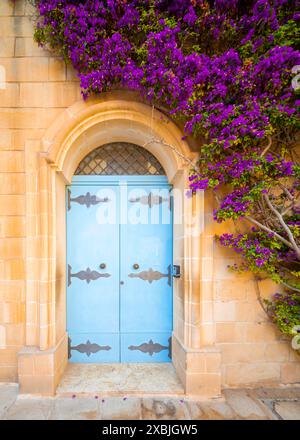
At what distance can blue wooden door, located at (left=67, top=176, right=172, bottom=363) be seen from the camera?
109 inches

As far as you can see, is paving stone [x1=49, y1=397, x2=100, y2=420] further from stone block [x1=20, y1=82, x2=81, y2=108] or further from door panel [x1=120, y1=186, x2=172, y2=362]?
stone block [x1=20, y1=82, x2=81, y2=108]

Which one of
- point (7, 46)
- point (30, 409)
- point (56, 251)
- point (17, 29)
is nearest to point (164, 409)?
point (30, 409)

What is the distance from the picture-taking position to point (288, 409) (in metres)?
2.12

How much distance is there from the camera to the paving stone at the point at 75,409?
2.00 meters

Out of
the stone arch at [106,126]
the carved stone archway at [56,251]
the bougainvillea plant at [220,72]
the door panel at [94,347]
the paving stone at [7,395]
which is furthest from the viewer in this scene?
the door panel at [94,347]

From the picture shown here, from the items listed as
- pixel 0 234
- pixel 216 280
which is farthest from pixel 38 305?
pixel 216 280

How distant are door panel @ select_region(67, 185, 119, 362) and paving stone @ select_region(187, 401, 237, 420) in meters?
1.03

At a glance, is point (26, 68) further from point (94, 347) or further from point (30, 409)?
point (30, 409)

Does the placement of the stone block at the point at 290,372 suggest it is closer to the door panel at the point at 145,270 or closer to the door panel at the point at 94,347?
the door panel at the point at 145,270

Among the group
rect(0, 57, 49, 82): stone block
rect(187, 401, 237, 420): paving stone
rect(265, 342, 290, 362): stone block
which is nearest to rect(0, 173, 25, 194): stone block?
rect(0, 57, 49, 82): stone block

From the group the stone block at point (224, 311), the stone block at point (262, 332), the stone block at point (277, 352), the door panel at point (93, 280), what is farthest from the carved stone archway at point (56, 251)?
the stone block at point (277, 352)

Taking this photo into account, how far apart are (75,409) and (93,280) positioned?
1177mm

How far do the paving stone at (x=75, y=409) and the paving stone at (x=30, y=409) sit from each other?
0.06 m

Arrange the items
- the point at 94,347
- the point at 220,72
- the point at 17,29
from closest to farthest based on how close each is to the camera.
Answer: the point at 220,72 < the point at 17,29 < the point at 94,347
